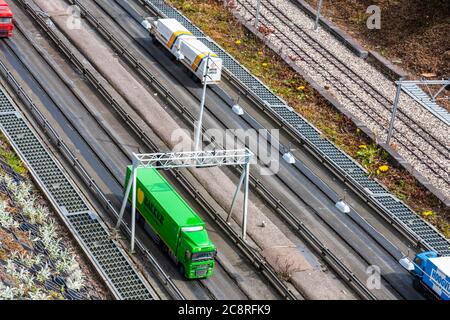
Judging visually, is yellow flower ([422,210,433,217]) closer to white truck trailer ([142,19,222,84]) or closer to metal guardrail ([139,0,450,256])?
metal guardrail ([139,0,450,256])

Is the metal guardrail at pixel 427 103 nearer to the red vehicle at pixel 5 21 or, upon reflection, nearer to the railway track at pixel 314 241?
the railway track at pixel 314 241

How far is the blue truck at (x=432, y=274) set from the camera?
50.9 m

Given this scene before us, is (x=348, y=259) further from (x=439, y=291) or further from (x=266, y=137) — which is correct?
(x=266, y=137)

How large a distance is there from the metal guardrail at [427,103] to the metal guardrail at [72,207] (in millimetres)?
26352

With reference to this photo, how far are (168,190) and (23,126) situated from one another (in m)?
15.1

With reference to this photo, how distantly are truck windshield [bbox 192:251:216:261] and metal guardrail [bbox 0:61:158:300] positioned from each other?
3.22m

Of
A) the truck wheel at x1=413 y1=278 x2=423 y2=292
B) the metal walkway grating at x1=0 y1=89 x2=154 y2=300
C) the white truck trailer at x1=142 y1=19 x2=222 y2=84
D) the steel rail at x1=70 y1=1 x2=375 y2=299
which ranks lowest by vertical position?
the truck wheel at x1=413 y1=278 x2=423 y2=292

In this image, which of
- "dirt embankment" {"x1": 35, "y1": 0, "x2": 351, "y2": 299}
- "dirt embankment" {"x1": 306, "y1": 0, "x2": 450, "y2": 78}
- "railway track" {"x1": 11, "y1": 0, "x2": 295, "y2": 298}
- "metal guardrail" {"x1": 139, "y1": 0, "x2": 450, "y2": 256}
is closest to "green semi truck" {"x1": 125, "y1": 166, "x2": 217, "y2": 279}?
"railway track" {"x1": 11, "y1": 0, "x2": 295, "y2": 298}

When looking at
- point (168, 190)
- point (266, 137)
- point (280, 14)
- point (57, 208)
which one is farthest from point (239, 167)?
point (280, 14)

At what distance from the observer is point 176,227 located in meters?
49.7

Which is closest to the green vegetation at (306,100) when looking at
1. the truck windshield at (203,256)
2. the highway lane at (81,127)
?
the highway lane at (81,127)

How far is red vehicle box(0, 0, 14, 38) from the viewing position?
71.5m

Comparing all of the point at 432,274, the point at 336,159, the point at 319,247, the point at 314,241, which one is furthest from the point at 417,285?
the point at 336,159

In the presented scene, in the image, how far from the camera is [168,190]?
173 feet
